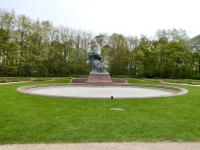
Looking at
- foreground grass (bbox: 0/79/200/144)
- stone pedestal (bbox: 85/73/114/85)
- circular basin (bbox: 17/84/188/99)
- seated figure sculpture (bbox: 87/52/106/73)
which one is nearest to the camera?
foreground grass (bbox: 0/79/200/144)

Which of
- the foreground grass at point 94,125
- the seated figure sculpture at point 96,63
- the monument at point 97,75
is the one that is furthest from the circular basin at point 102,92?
the seated figure sculpture at point 96,63

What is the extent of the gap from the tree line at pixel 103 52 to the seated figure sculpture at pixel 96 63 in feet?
50.6

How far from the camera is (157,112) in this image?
7754mm

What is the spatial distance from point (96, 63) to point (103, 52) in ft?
63.1

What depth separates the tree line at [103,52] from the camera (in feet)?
125

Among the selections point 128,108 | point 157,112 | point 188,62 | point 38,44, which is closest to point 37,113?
point 128,108

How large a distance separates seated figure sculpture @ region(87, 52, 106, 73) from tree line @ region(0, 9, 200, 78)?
15424 mm

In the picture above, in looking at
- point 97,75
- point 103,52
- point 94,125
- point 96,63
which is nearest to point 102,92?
point 97,75

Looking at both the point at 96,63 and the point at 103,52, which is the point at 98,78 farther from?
the point at 103,52

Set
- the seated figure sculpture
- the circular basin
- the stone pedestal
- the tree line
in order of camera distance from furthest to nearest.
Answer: the tree line → the seated figure sculpture → the stone pedestal → the circular basin

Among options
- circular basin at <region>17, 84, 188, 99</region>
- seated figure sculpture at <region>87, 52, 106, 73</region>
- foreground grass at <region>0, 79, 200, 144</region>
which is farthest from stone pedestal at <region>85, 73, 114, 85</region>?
foreground grass at <region>0, 79, 200, 144</region>

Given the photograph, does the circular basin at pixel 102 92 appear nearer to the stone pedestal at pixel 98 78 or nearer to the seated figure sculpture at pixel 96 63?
the stone pedestal at pixel 98 78

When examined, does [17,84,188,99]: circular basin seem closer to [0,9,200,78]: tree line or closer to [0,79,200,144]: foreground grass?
[0,79,200,144]: foreground grass

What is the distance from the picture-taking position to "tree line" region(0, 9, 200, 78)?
38062mm
